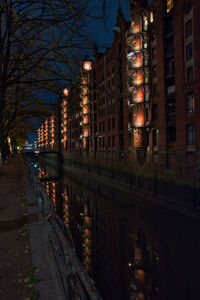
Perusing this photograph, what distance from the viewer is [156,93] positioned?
27656 millimetres

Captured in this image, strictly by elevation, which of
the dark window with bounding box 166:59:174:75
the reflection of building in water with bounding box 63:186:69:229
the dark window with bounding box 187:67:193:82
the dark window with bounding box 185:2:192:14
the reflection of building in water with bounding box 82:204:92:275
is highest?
the dark window with bounding box 185:2:192:14

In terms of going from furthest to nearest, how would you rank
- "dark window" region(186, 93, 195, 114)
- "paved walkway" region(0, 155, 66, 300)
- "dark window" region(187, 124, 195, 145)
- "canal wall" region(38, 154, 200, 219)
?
1. "dark window" region(186, 93, 195, 114)
2. "dark window" region(187, 124, 195, 145)
3. "canal wall" region(38, 154, 200, 219)
4. "paved walkway" region(0, 155, 66, 300)

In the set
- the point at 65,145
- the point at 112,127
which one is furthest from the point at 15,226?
the point at 65,145

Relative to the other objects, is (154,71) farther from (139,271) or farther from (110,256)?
(139,271)

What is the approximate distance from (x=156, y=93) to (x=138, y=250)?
20344mm

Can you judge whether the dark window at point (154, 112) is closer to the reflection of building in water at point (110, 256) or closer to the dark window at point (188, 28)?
the dark window at point (188, 28)

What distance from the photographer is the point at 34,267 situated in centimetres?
429

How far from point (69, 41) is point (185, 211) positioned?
46.3ft

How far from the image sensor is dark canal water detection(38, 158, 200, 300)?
985cm

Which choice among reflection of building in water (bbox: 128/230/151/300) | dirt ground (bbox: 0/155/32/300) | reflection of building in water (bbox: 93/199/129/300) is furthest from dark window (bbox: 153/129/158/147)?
dirt ground (bbox: 0/155/32/300)

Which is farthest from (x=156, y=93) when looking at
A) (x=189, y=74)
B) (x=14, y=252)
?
(x=14, y=252)

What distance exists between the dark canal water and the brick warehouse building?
687 centimetres

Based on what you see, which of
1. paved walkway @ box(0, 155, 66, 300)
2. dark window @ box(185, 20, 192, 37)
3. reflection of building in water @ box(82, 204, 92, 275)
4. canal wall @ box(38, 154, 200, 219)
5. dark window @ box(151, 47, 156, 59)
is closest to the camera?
paved walkway @ box(0, 155, 66, 300)

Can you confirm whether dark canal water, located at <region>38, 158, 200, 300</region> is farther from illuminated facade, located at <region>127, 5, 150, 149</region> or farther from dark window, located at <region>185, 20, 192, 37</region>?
dark window, located at <region>185, 20, 192, 37</region>
